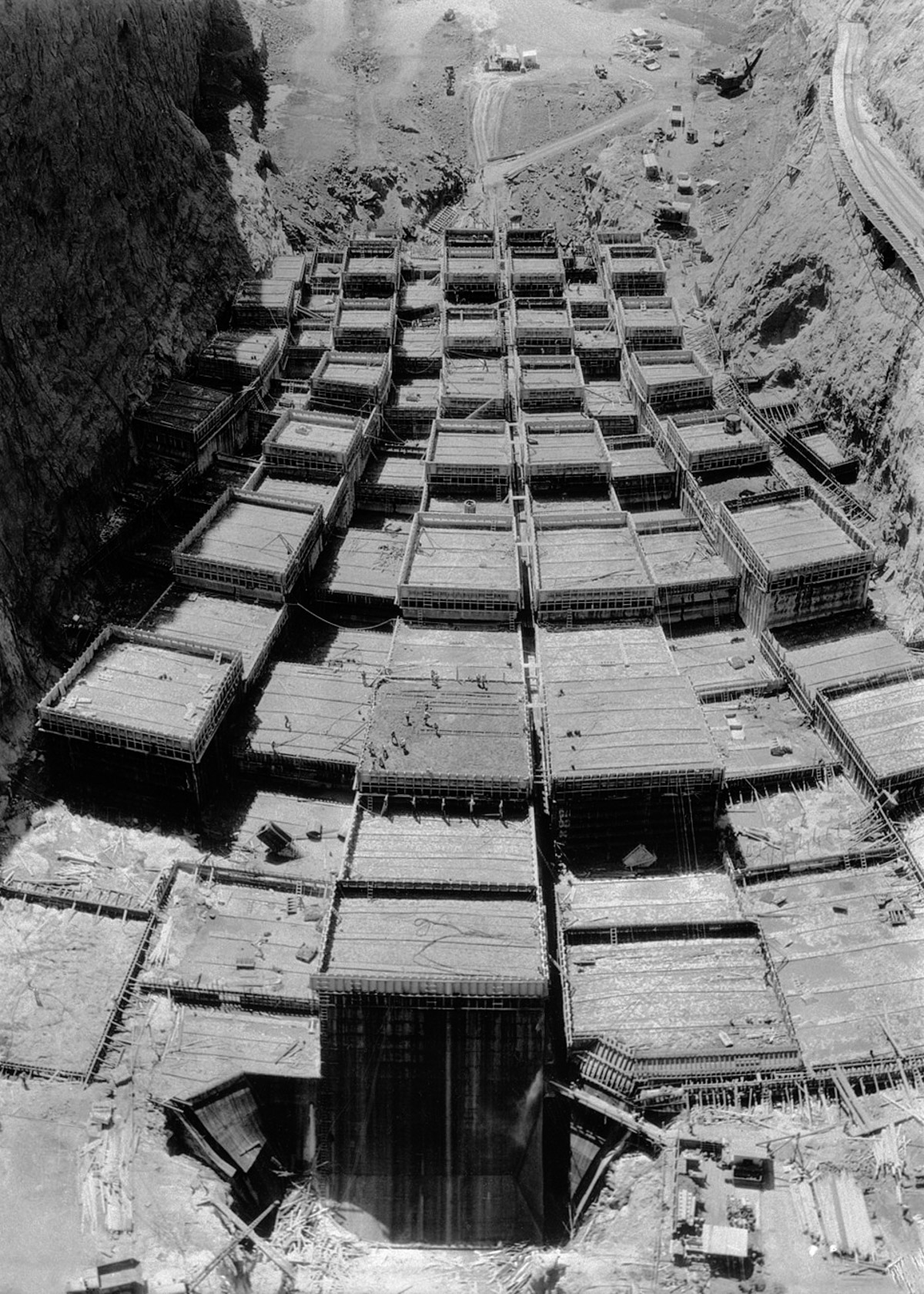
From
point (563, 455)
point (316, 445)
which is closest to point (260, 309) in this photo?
point (316, 445)

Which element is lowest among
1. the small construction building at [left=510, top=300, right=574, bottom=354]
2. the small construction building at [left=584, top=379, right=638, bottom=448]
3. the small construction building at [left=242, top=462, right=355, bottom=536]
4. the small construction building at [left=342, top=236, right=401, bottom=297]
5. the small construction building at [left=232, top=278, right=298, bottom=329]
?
the small construction building at [left=242, top=462, right=355, bottom=536]

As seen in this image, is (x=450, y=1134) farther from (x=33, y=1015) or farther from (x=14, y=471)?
(x=14, y=471)

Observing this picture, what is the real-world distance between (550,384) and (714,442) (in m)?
17.1

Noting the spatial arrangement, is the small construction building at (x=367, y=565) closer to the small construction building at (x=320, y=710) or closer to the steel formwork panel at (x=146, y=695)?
the small construction building at (x=320, y=710)

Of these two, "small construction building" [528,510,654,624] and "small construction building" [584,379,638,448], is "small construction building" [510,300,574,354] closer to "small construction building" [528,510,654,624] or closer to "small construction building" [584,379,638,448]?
"small construction building" [584,379,638,448]

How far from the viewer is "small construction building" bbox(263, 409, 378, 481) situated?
90250 millimetres

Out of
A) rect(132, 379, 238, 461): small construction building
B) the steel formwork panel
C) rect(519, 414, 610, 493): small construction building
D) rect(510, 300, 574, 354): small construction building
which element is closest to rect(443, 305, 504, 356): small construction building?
rect(510, 300, 574, 354): small construction building

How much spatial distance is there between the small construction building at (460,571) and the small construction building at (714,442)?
680 inches

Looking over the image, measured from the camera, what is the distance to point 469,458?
91.9 metres

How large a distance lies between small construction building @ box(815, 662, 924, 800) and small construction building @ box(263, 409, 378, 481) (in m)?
41.0

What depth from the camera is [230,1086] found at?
55.2m

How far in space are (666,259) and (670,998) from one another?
9456 centimetres

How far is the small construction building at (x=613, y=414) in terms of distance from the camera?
10075 centimetres

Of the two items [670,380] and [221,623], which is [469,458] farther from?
[221,623]
